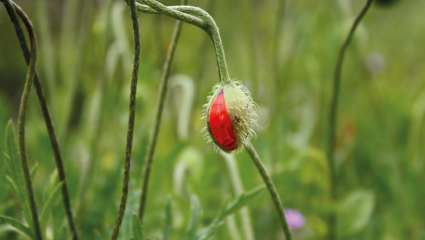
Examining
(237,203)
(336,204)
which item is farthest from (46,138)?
(237,203)

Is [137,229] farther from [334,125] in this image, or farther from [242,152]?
[242,152]

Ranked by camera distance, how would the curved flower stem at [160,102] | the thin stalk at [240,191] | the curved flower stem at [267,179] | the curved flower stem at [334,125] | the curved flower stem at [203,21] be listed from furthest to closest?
the thin stalk at [240,191]
the curved flower stem at [334,125]
the curved flower stem at [160,102]
the curved flower stem at [267,179]
the curved flower stem at [203,21]

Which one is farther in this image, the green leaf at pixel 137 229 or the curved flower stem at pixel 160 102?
the curved flower stem at pixel 160 102

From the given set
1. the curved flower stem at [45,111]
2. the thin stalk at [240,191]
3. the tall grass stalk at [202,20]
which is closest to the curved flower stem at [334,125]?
the thin stalk at [240,191]

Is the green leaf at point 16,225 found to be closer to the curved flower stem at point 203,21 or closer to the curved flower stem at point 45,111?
the curved flower stem at point 45,111

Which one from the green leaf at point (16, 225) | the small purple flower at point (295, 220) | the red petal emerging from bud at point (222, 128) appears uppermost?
the red petal emerging from bud at point (222, 128)

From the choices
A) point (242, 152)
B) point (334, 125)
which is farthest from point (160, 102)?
point (242, 152)

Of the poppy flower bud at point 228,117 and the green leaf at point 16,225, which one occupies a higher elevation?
the poppy flower bud at point 228,117
